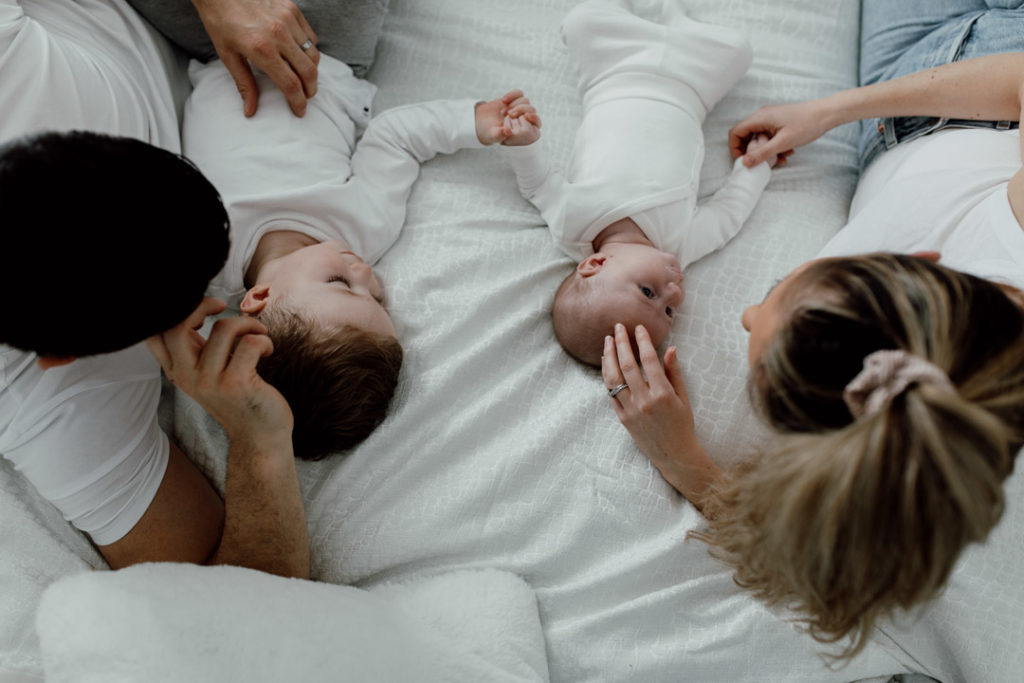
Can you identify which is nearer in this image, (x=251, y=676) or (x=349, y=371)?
(x=251, y=676)

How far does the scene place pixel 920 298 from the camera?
751 mm

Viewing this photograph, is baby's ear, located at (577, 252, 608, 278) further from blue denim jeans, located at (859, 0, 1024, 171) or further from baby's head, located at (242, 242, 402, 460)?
blue denim jeans, located at (859, 0, 1024, 171)

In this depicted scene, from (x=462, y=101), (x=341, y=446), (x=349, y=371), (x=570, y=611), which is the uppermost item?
(x=462, y=101)

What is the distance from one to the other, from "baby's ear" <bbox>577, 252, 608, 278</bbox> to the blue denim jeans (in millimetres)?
676

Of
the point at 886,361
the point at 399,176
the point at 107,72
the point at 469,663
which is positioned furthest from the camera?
the point at 399,176

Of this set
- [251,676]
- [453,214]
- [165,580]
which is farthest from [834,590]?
[453,214]

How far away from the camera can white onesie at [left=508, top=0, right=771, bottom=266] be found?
146 cm

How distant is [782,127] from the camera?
1.53 meters

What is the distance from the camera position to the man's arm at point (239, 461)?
3.34 ft

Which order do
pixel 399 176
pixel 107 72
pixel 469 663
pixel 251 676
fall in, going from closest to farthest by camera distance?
pixel 251 676, pixel 469 663, pixel 107 72, pixel 399 176

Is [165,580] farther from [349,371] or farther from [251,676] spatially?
[349,371]

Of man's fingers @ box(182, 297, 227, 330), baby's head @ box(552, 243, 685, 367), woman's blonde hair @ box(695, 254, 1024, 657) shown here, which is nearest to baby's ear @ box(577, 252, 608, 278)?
baby's head @ box(552, 243, 685, 367)

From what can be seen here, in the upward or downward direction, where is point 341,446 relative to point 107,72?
downward

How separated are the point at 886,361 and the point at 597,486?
63 cm
